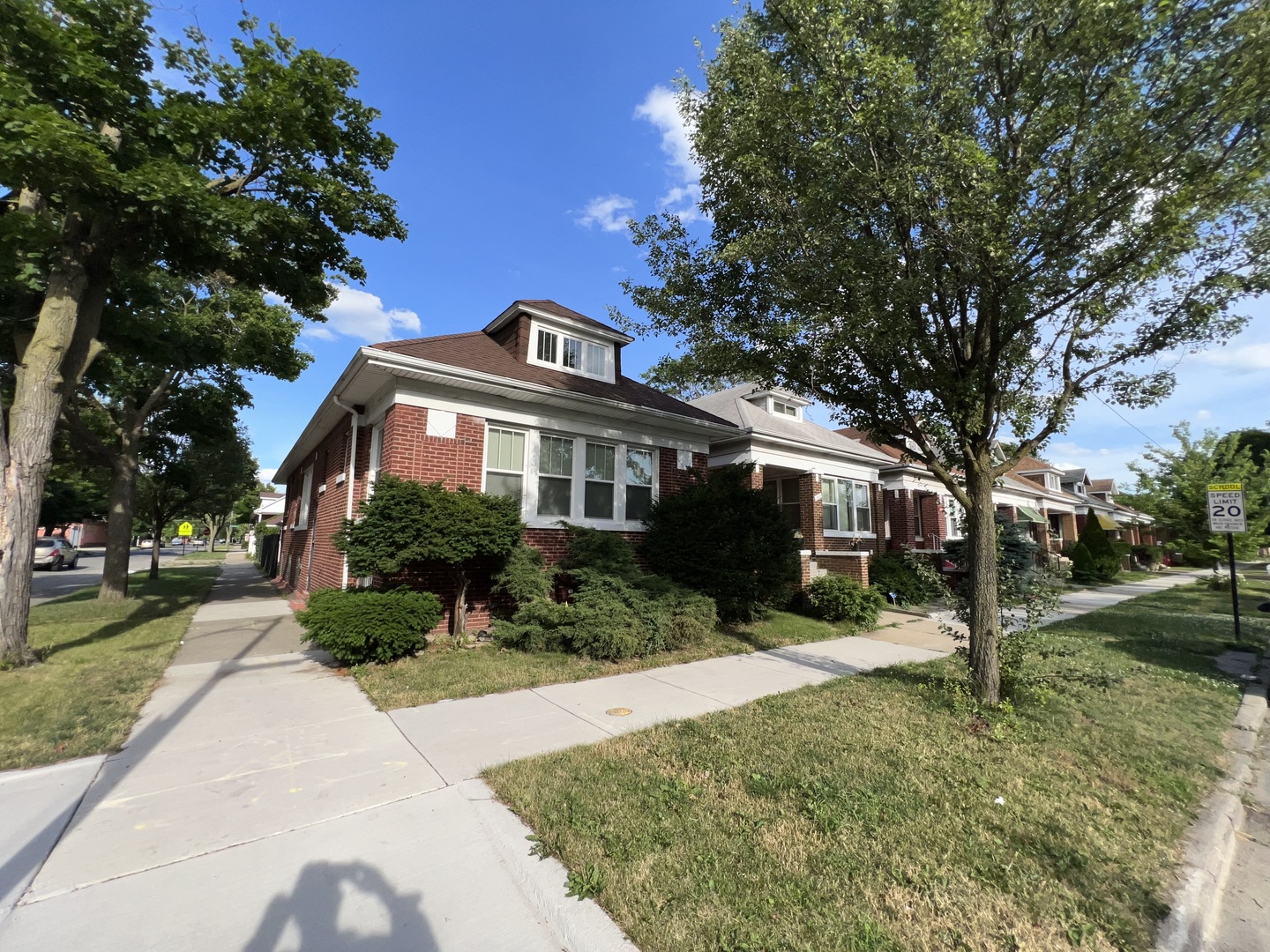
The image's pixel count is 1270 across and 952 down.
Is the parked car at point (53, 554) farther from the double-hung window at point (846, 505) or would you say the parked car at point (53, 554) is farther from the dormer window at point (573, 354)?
the double-hung window at point (846, 505)

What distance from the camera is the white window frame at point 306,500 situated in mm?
14945

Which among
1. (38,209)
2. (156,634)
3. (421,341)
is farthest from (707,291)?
(156,634)

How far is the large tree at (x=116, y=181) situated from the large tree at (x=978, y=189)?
589cm

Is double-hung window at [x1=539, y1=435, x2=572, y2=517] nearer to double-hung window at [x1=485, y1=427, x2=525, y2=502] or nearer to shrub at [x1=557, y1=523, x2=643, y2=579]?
double-hung window at [x1=485, y1=427, x2=525, y2=502]

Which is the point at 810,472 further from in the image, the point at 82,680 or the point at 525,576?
the point at 82,680

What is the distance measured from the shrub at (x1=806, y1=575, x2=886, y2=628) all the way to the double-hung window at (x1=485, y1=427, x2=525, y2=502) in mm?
6656

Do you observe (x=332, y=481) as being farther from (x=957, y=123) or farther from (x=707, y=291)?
(x=957, y=123)

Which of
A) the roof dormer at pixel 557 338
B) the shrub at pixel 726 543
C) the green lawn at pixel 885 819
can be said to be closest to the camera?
the green lawn at pixel 885 819

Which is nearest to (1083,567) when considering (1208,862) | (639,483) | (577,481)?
(639,483)

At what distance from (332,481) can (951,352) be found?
11877 mm

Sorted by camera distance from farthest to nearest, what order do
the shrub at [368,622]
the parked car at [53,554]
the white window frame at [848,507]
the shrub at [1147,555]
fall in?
the shrub at [1147,555] < the parked car at [53,554] < the white window frame at [848,507] < the shrub at [368,622]

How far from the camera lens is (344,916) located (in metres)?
2.51

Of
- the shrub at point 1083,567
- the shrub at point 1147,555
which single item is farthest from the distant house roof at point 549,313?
the shrub at point 1147,555

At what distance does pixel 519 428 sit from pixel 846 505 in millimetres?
11307
